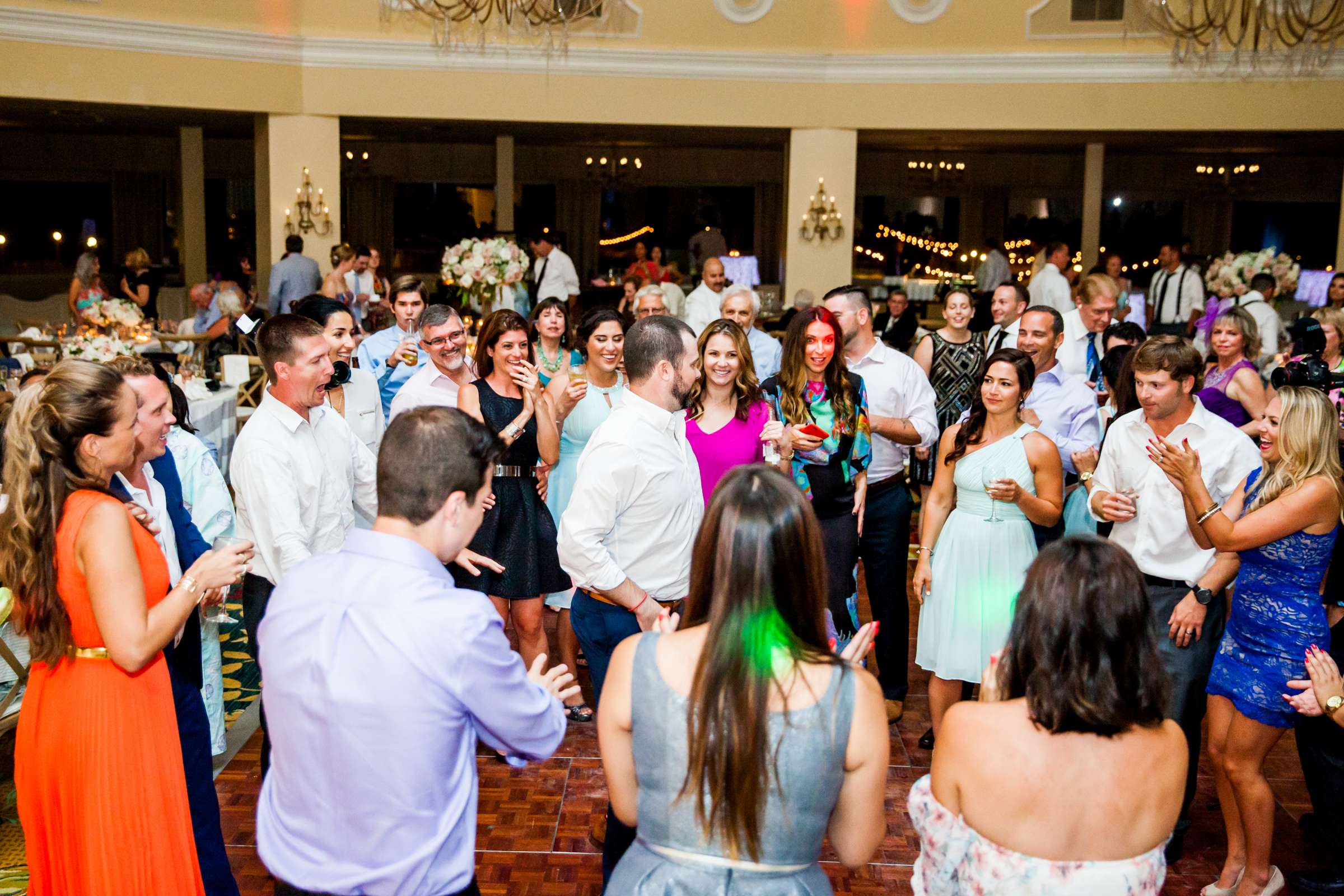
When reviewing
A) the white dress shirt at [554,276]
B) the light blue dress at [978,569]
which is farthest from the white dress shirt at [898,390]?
the white dress shirt at [554,276]

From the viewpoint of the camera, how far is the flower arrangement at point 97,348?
249 inches

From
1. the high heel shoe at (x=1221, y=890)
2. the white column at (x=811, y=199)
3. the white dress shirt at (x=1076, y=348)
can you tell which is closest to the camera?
the high heel shoe at (x=1221, y=890)

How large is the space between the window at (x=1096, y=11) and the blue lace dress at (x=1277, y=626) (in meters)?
9.78

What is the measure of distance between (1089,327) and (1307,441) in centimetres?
366

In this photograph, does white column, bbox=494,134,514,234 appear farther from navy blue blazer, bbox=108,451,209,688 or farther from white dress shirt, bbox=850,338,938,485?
navy blue blazer, bbox=108,451,209,688

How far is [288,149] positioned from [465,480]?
35.4 ft

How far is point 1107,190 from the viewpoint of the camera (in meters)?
17.5

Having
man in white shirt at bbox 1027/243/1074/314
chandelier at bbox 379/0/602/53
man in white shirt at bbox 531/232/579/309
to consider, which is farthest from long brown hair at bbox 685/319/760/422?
man in white shirt at bbox 531/232/579/309

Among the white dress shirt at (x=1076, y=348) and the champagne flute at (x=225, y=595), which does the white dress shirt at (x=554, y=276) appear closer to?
the white dress shirt at (x=1076, y=348)

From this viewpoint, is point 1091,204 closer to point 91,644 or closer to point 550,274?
point 550,274

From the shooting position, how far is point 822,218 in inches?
476

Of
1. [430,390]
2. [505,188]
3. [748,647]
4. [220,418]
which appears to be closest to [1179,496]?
[748,647]

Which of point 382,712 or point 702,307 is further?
point 702,307

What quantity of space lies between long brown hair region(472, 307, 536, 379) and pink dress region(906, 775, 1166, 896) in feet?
8.56
